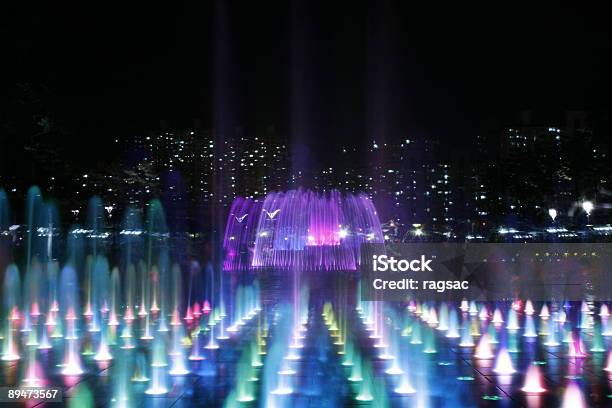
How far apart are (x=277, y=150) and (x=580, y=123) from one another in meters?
55.9

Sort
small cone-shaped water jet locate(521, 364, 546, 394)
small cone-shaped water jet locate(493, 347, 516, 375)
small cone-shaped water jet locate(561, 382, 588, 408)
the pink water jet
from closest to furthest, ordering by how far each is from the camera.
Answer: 1. small cone-shaped water jet locate(561, 382, 588, 408)
2. small cone-shaped water jet locate(521, 364, 546, 394)
3. small cone-shaped water jet locate(493, 347, 516, 375)
4. the pink water jet

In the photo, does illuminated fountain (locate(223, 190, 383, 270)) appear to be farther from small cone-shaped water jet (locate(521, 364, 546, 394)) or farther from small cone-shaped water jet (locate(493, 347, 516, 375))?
small cone-shaped water jet (locate(521, 364, 546, 394))

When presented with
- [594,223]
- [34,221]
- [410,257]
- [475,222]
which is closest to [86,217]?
[34,221]

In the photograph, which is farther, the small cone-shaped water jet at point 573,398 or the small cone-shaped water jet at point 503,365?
the small cone-shaped water jet at point 503,365

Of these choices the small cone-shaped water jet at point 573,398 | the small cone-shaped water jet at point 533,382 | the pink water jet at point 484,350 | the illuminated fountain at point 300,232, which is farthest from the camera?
the illuminated fountain at point 300,232

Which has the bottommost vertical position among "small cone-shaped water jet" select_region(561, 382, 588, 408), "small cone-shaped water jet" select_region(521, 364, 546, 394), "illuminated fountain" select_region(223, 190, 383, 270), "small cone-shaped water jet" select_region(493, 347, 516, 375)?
"small cone-shaped water jet" select_region(561, 382, 588, 408)

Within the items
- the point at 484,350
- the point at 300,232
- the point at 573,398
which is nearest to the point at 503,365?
the point at 484,350

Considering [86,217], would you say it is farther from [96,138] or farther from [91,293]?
[91,293]

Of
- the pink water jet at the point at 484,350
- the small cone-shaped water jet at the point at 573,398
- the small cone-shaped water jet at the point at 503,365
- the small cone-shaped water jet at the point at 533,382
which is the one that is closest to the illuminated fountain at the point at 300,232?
the pink water jet at the point at 484,350

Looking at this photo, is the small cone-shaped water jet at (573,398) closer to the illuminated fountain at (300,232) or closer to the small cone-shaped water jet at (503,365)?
the small cone-shaped water jet at (503,365)

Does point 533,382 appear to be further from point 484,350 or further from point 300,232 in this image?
point 300,232

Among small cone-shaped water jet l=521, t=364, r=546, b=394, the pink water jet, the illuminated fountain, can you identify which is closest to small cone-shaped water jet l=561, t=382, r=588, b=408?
small cone-shaped water jet l=521, t=364, r=546, b=394

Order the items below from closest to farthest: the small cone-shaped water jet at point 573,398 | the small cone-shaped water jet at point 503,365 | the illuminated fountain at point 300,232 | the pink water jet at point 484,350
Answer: the small cone-shaped water jet at point 573,398, the small cone-shaped water jet at point 503,365, the pink water jet at point 484,350, the illuminated fountain at point 300,232

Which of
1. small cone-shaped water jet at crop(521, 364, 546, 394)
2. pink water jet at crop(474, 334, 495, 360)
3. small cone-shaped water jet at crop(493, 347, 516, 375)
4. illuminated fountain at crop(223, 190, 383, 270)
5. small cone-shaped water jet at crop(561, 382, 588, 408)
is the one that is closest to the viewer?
small cone-shaped water jet at crop(561, 382, 588, 408)
